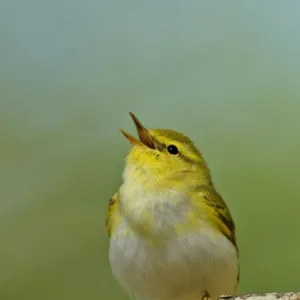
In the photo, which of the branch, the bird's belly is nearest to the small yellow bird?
the bird's belly

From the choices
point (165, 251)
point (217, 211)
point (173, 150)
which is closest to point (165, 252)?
point (165, 251)

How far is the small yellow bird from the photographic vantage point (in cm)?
183

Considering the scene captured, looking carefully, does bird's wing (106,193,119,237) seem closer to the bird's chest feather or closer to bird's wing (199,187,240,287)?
the bird's chest feather

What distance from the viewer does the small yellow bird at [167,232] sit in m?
1.83

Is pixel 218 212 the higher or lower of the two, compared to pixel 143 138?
lower

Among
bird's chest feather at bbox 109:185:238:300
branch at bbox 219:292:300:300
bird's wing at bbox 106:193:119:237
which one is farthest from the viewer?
bird's wing at bbox 106:193:119:237

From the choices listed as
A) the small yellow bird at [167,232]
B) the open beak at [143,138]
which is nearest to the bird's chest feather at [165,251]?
the small yellow bird at [167,232]

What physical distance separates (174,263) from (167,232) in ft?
0.26

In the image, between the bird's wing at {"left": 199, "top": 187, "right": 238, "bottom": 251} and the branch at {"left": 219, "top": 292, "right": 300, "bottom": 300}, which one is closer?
the branch at {"left": 219, "top": 292, "right": 300, "bottom": 300}

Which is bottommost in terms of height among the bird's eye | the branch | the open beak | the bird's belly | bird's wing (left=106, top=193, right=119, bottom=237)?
the branch

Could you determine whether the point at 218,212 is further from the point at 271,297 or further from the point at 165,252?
the point at 271,297

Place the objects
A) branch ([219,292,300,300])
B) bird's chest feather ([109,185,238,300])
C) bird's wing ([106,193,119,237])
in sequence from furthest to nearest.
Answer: bird's wing ([106,193,119,237]) → bird's chest feather ([109,185,238,300]) → branch ([219,292,300,300])

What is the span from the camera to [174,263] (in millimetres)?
1838

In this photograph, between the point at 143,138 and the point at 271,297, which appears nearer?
the point at 271,297
